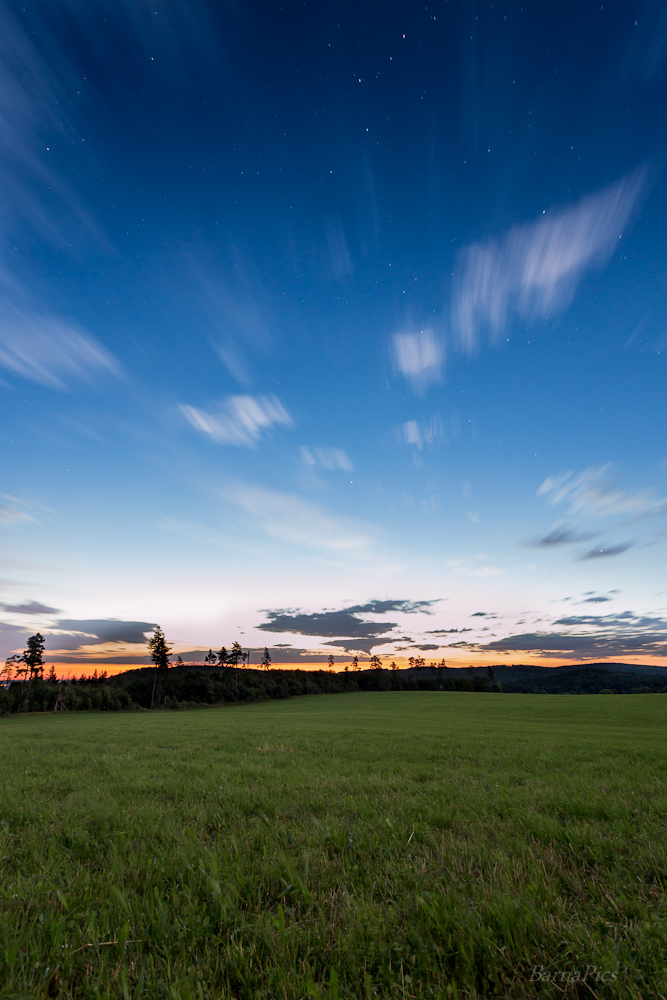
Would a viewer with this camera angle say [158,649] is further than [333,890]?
Yes

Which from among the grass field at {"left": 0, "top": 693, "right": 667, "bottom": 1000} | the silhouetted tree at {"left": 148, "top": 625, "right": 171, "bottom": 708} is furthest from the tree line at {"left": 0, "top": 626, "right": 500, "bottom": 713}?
the grass field at {"left": 0, "top": 693, "right": 667, "bottom": 1000}

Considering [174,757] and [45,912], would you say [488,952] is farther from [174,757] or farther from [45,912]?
[174,757]

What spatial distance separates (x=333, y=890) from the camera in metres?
3.94

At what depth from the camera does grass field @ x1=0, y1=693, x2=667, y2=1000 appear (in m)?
2.84

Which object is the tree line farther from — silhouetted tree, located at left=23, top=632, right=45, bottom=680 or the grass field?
the grass field

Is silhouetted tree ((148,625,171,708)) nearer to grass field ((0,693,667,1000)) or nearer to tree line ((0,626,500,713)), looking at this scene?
tree line ((0,626,500,713))

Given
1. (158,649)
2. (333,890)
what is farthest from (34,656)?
(333,890)

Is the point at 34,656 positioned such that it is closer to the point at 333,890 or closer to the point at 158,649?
the point at 158,649

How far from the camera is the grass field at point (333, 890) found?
2842 mm

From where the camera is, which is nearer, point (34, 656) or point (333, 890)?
point (333, 890)

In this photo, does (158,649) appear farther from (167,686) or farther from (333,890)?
(333,890)

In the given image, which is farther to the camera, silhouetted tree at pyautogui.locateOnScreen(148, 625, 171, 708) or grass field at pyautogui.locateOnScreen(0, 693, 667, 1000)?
silhouetted tree at pyautogui.locateOnScreen(148, 625, 171, 708)

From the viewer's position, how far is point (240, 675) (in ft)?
406

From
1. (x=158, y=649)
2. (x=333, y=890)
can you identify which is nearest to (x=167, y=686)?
(x=158, y=649)
